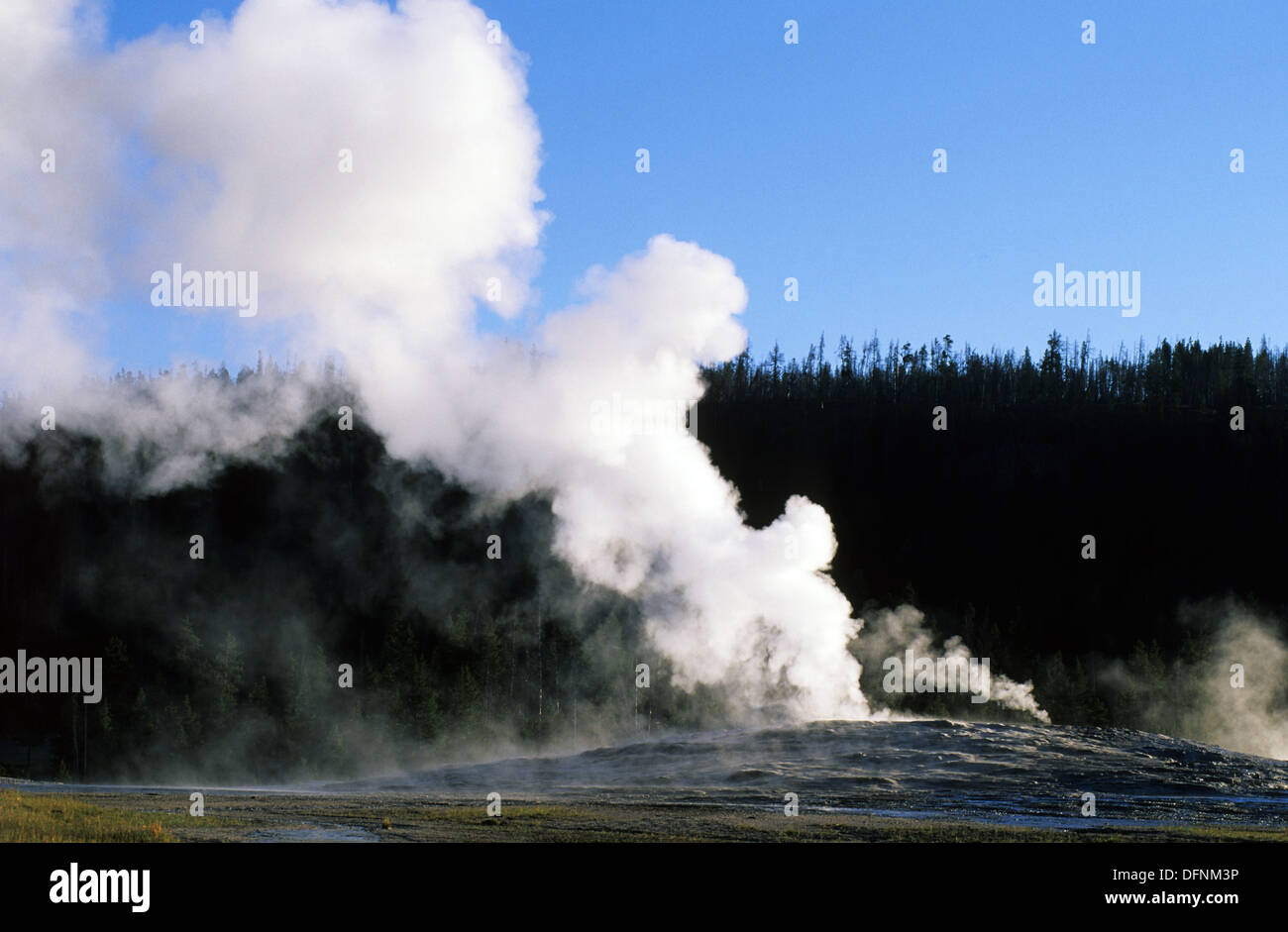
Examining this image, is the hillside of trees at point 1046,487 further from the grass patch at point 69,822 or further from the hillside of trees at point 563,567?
the grass patch at point 69,822

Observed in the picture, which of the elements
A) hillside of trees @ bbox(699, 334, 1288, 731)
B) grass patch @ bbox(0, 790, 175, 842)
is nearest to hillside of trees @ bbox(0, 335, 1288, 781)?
hillside of trees @ bbox(699, 334, 1288, 731)

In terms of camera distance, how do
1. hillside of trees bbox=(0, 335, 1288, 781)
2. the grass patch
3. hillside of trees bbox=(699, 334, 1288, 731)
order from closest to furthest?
the grass patch
hillside of trees bbox=(0, 335, 1288, 781)
hillside of trees bbox=(699, 334, 1288, 731)

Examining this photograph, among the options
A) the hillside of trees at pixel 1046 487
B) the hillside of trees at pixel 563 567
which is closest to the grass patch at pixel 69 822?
the hillside of trees at pixel 563 567

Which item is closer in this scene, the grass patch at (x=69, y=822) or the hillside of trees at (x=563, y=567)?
the grass patch at (x=69, y=822)

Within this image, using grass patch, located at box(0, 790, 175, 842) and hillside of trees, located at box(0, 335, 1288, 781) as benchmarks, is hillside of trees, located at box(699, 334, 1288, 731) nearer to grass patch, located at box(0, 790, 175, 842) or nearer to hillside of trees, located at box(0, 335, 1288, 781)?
hillside of trees, located at box(0, 335, 1288, 781)

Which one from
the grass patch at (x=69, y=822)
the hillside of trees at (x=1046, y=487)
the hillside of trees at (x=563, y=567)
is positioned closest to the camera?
the grass patch at (x=69, y=822)

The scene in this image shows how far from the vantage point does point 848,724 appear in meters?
54.4

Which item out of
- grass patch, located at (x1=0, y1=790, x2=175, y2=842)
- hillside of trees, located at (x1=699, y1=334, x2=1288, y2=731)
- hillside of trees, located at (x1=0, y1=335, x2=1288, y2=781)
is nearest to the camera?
grass patch, located at (x1=0, y1=790, x2=175, y2=842)

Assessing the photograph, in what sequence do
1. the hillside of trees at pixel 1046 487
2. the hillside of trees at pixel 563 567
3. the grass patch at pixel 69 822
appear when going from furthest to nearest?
the hillside of trees at pixel 1046 487
the hillside of trees at pixel 563 567
the grass patch at pixel 69 822

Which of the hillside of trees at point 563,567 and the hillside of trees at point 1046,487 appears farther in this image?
the hillside of trees at point 1046,487

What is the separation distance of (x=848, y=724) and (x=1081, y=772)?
11298 mm

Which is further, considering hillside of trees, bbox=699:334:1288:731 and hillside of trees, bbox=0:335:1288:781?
hillside of trees, bbox=699:334:1288:731

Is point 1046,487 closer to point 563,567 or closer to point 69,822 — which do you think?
point 563,567

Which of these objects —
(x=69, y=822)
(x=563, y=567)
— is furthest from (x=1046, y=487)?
(x=69, y=822)
